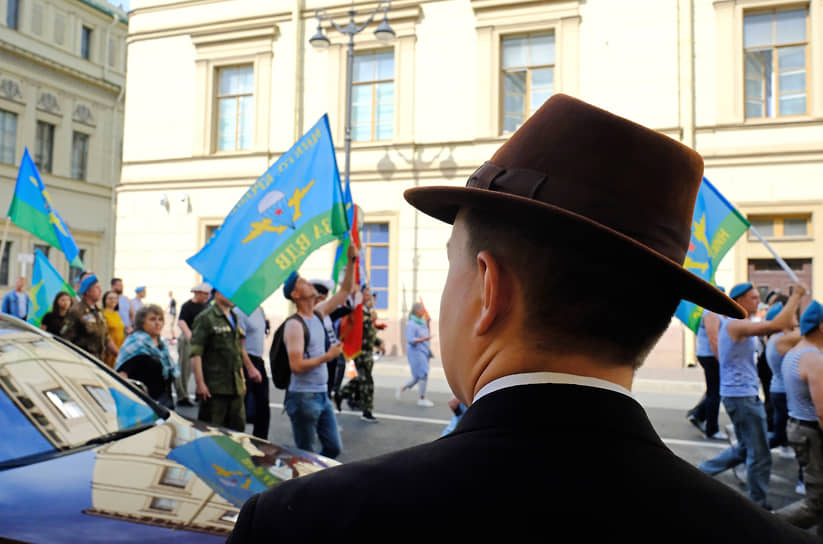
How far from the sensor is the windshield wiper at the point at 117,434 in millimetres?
2878

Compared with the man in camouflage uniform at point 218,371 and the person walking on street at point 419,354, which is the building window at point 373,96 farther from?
the man in camouflage uniform at point 218,371

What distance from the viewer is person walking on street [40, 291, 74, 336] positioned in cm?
813

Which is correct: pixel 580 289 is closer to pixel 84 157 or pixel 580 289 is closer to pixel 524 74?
pixel 524 74

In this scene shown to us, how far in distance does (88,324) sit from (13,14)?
27357 millimetres

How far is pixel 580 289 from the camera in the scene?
0.94 meters

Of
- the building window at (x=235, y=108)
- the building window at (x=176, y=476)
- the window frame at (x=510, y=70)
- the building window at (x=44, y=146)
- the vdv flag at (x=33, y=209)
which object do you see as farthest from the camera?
the building window at (x=44, y=146)

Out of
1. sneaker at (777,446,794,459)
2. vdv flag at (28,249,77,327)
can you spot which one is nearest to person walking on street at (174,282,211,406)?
vdv flag at (28,249,77,327)

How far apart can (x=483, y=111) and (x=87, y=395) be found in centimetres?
1374

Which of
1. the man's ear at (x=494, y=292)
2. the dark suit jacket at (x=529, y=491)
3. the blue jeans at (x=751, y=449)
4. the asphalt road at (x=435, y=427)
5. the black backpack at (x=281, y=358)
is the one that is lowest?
the asphalt road at (x=435, y=427)

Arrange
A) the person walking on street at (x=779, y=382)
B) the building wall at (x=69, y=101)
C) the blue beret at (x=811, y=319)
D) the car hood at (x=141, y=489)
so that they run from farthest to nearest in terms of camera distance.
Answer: the building wall at (x=69, y=101)
the person walking on street at (x=779, y=382)
the blue beret at (x=811, y=319)
the car hood at (x=141, y=489)

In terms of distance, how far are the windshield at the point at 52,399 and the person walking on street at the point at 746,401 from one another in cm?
445

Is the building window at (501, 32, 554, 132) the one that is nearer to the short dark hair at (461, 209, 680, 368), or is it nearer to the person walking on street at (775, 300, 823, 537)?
the person walking on street at (775, 300, 823, 537)

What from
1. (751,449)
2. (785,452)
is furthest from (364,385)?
(785,452)

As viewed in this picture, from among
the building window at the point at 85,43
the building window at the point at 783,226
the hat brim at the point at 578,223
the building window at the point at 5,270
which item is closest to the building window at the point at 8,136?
the building window at the point at 5,270
